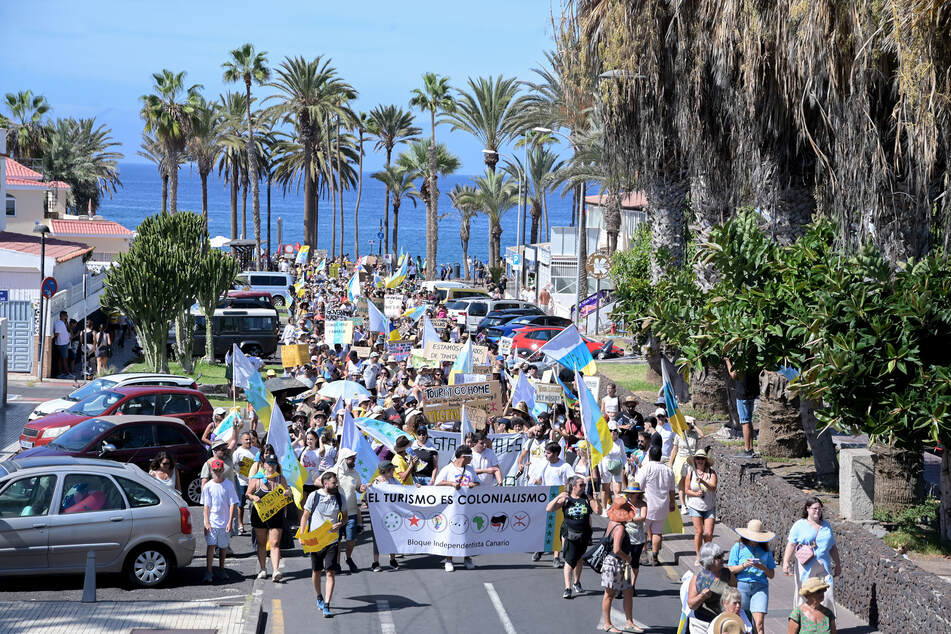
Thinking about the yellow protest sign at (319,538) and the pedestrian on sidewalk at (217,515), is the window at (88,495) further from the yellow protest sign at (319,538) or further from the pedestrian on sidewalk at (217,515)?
the yellow protest sign at (319,538)

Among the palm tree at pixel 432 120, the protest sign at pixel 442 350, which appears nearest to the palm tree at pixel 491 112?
the palm tree at pixel 432 120

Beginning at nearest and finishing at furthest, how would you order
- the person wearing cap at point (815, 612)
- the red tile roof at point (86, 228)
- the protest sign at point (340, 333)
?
the person wearing cap at point (815, 612), the protest sign at point (340, 333), the red tile roof at point (86, 228)

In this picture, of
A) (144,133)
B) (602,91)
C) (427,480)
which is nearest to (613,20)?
(602,91)

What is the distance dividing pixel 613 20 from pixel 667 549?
472 inches

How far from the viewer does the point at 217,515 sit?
1283cm

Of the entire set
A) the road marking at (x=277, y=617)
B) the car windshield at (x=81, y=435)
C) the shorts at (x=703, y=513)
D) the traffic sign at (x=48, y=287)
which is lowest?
the road marking at (x=277, y=617)

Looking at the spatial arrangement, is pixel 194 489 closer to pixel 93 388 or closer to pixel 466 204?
pixel 93 388

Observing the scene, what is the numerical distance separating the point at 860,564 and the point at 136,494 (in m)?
8.41

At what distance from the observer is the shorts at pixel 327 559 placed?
1175 centimetres

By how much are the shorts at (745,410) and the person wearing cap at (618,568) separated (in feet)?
22.8

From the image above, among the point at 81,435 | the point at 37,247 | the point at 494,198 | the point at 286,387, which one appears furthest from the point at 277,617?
the point at 494,198

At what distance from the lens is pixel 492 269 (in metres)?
67.7

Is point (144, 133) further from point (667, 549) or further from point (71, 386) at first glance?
point (667, 549)

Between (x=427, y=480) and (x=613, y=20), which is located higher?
(x=613, y=20)
